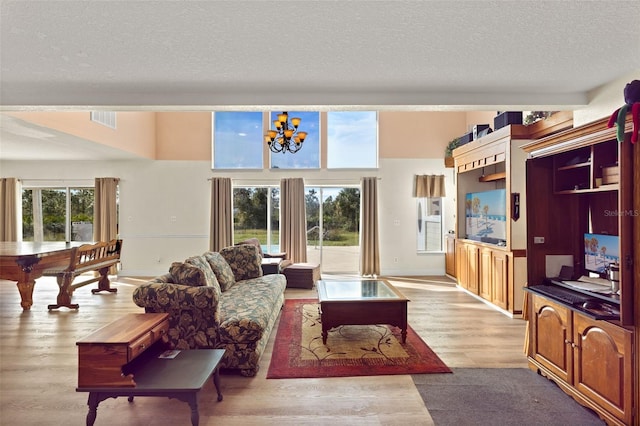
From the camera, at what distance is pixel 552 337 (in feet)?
9.04

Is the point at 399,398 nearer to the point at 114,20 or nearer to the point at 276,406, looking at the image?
the point at 276,406

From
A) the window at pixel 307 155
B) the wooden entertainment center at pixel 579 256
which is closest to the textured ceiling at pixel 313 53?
the wooden entertainment center at pixel 579 256

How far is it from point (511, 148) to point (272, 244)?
16.3 feet

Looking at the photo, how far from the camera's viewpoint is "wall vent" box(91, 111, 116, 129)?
216 inches

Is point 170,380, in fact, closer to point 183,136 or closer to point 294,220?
point 294,220

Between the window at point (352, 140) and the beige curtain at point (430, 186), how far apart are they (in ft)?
3.41

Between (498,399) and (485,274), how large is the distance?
118 inches

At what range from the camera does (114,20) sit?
205cm

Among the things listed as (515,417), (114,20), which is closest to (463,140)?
(515,417)

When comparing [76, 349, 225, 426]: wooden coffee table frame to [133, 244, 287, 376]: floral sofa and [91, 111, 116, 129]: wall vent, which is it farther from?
[91, 111, 116, 129]: wall vent

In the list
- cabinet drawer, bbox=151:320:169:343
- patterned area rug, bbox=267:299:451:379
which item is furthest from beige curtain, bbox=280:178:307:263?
cabinet drawer, bbox=151:320:169:343

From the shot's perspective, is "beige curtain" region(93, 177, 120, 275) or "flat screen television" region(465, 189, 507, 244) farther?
"beige curtain" region(93, 177, 120, 275)

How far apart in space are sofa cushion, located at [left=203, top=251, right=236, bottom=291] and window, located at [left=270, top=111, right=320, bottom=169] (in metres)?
3.57

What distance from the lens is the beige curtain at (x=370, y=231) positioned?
7.34 meters
